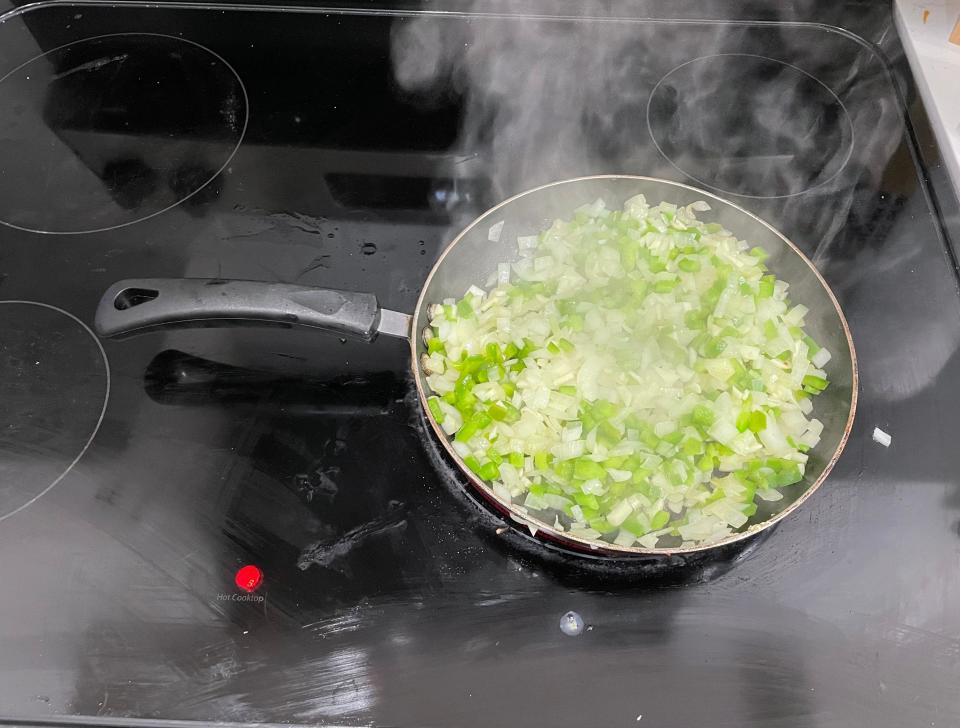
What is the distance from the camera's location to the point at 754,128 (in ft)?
5.07

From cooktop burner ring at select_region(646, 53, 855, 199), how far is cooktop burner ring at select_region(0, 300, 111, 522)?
1259 millimetres

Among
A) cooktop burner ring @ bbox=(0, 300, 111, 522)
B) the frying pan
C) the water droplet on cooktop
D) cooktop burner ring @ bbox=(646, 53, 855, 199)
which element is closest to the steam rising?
cooktop burner ring @ bbox=(646, 53, 855, 199)

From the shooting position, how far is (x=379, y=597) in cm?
106

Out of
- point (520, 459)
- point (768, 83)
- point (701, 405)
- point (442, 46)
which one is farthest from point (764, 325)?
point (442, 46)

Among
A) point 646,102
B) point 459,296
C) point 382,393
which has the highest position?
point 646,102

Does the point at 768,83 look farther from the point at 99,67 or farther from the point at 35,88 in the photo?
the point at 35,88

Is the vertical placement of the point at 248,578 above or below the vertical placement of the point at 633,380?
below

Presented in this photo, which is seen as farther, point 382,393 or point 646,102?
point 646,102

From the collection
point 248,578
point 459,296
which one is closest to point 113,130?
point 459,296

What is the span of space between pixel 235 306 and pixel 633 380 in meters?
0.69

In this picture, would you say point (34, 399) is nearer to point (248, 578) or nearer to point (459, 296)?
point (248, 578)

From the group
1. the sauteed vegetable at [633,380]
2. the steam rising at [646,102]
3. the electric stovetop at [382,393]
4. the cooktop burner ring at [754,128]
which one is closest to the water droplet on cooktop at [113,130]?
the electric stovetop at [382,393]

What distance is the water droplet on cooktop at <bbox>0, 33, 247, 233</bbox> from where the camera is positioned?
4.75 feet

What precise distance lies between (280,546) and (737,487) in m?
0.75
